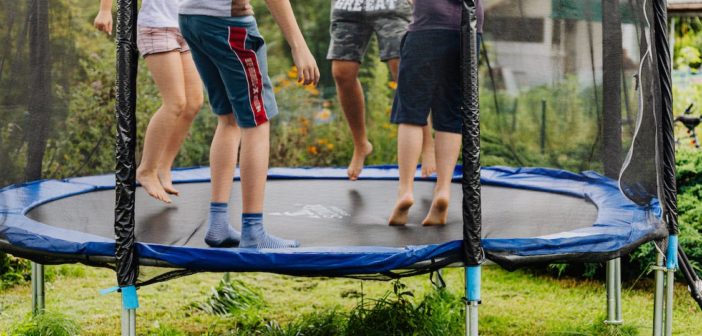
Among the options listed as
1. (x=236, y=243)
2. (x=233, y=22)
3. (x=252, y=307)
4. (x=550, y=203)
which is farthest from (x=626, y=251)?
(x=252, y=307)

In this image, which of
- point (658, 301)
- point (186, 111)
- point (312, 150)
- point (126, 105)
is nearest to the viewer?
point (126, 105)

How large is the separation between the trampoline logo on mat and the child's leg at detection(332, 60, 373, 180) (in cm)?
45

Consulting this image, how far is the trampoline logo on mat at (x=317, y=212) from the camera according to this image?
3.16 meters

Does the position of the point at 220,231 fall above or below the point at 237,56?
below

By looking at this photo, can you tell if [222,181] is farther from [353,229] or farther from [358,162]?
[358,162]

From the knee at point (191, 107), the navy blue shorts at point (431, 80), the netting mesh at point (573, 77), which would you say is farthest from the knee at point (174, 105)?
the netting mesh at point (573, 77)

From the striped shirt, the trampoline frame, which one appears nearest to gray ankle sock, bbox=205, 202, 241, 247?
the trampoline frame

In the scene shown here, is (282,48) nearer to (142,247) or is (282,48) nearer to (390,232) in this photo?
(390,232)

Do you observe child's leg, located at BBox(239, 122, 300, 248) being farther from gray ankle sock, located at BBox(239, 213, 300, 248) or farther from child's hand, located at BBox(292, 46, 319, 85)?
child's hand, located at BBox(292, 46, 319, 85)

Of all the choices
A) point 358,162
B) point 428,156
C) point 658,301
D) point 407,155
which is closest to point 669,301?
point 658,301

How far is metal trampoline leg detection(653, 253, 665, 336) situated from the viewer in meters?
2.56

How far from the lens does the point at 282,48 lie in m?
4.59

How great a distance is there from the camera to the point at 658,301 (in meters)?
2.58

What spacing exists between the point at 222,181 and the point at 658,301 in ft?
4.29
